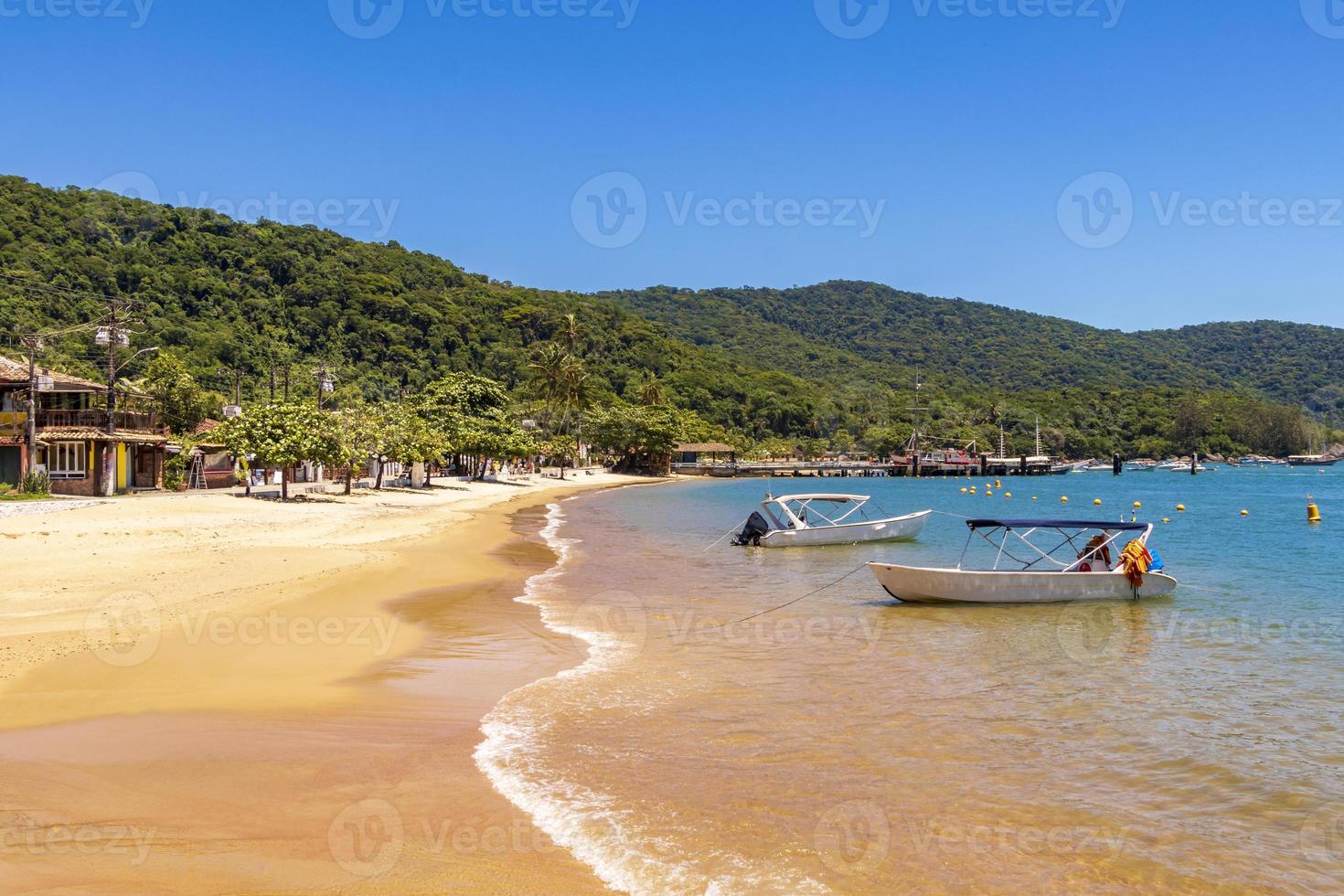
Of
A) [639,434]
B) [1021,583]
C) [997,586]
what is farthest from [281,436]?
[639,434]

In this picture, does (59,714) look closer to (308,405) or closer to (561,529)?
(561,529)

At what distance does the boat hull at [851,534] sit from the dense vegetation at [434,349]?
4086 cm

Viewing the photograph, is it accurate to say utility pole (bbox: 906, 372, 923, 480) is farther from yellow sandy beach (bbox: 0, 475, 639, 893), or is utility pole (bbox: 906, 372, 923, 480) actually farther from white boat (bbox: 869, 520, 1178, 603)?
yellow sandy beach (bbox: 0, 475, 639, 893)

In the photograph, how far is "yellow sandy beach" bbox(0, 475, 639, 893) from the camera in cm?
634

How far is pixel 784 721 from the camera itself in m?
10.3

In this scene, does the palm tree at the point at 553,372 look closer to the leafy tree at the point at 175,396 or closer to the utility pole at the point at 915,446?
the leafy tree at the point at 175,396

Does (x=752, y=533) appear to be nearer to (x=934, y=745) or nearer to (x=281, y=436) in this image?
(x=281, y=436)

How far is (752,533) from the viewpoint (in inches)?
1257

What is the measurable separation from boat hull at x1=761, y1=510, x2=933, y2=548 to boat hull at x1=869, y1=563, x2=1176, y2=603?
12425 mm

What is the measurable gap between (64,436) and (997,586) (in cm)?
3836

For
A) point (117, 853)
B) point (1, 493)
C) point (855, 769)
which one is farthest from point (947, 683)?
point (1, 493)

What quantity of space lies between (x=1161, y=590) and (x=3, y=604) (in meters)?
21.8

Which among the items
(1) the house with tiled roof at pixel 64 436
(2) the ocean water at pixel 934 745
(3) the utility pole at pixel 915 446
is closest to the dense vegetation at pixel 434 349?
(3) the utility pole at pixel 915 446

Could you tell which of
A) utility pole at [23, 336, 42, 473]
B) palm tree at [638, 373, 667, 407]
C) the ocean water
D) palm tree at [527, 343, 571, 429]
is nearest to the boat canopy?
the ocean water
